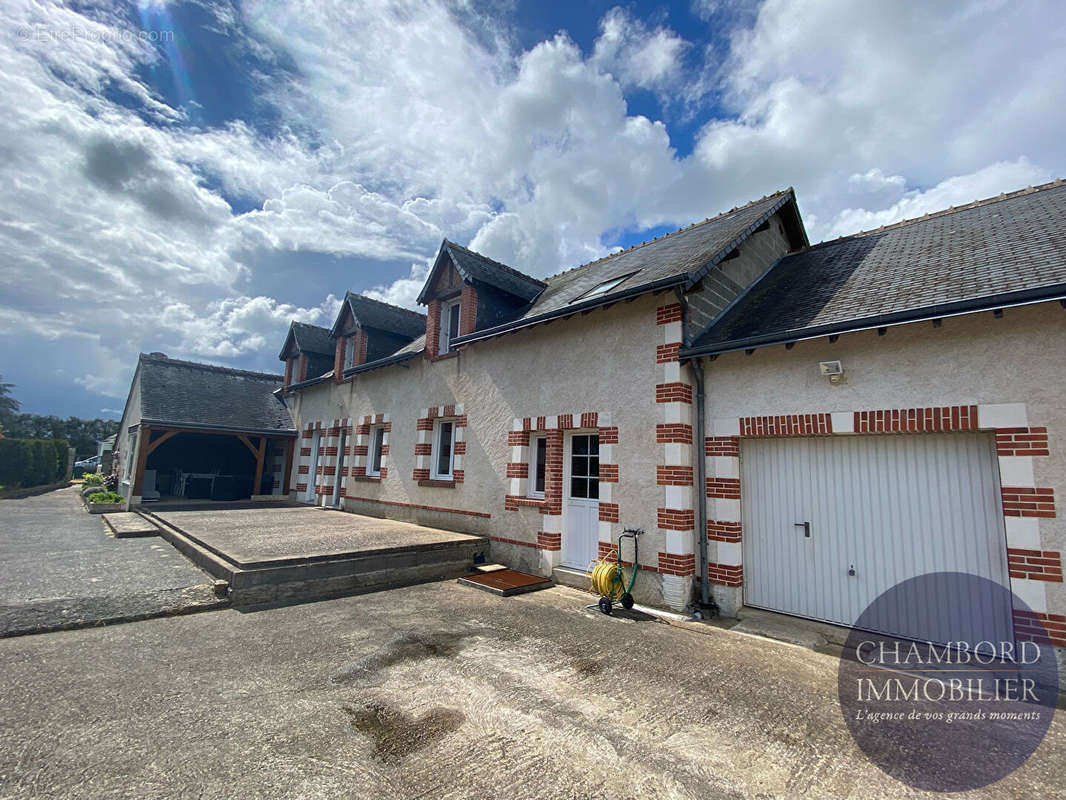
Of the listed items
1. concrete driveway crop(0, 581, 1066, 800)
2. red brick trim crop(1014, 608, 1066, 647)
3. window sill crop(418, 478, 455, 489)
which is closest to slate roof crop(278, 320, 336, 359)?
window sill crop(418, 478, 455, 489)

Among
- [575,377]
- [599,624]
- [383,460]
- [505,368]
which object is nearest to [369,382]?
[383,460]

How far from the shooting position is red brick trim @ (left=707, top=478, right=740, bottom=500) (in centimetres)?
587

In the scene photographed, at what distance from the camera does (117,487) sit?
17.4m

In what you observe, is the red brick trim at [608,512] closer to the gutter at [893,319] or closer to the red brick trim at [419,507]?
the gutter at [893,319]

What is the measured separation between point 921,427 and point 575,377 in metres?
4.23

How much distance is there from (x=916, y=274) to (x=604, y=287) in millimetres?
4130

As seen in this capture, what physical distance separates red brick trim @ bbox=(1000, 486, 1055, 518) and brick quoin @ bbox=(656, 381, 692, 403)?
3.05 m

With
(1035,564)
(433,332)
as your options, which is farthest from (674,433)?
(433,332)

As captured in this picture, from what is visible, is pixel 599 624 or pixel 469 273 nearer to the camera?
pixel 599 624

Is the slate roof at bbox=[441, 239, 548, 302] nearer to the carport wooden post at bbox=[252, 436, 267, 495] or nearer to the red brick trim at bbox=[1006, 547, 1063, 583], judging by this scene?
the red brick trim at bbox=[1006, 547, 1063, 583]

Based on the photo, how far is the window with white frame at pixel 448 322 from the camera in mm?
10836

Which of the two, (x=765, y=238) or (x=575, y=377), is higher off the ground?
(x=765, y=238)

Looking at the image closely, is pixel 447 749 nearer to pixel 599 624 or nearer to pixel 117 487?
pixel 599 624

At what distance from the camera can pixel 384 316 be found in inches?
565
